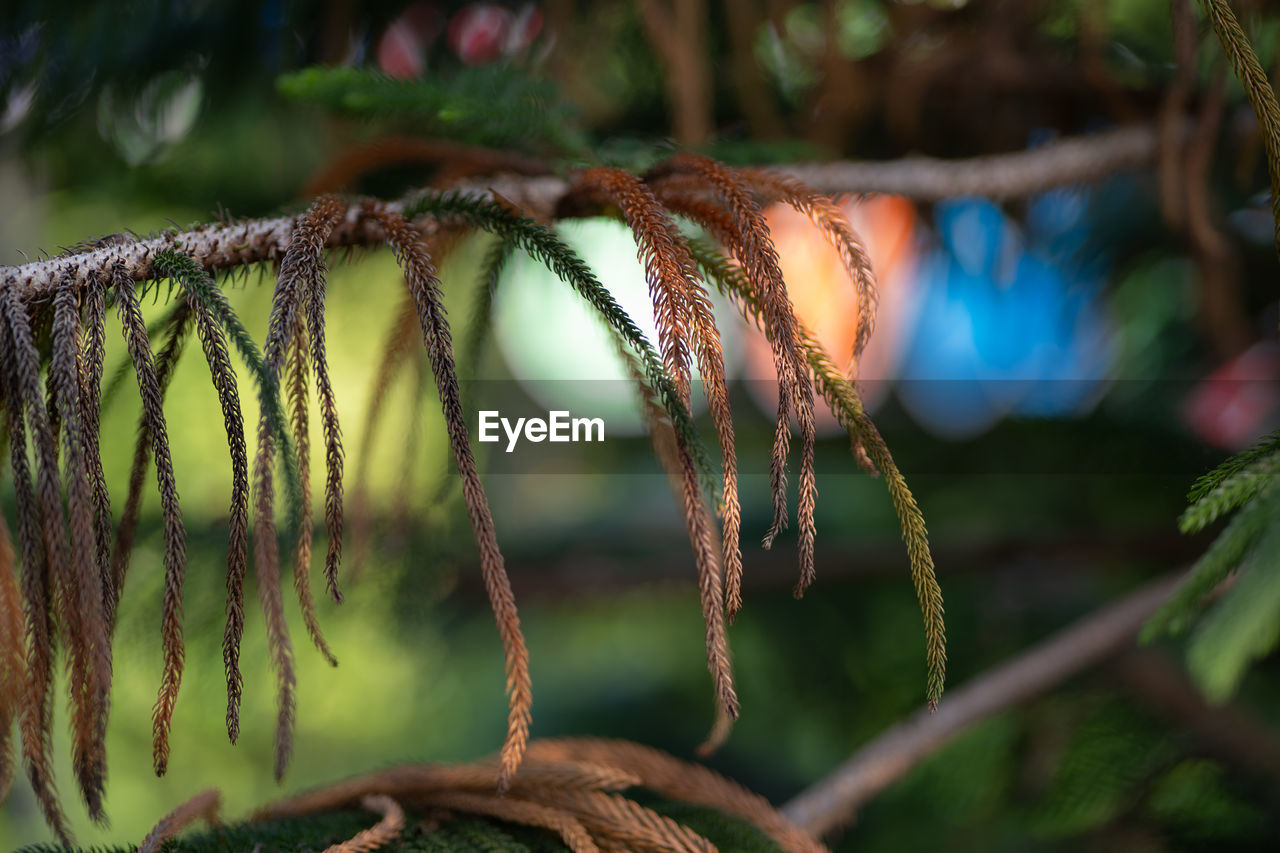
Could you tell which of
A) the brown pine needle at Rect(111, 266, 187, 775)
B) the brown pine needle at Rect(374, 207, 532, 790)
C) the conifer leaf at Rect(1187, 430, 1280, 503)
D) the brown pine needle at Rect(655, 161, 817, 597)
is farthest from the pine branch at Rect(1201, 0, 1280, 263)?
the brown pine needle at Rect(111, 266, 187, 775)

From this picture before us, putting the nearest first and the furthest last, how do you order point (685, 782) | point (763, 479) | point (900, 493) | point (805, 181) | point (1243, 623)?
point (1243, 623)
point (900, 493)
point (685, 782)
point (805, 181)
point (763, 479)

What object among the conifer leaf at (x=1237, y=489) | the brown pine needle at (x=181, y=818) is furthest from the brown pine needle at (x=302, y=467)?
the conifer leaf at (x=1237, y=489)

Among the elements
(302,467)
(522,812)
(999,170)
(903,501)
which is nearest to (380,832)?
(522,812)

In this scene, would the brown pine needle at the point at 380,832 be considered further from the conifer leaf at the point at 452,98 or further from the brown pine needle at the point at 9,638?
the conifer leaf at the point at 452,98

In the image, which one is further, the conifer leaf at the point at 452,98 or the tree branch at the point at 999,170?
the tree branch at the point at 999,170

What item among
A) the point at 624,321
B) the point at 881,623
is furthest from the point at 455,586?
the point at 624,321

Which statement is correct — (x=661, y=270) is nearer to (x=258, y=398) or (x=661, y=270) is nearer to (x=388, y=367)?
(x=258, y=398)
